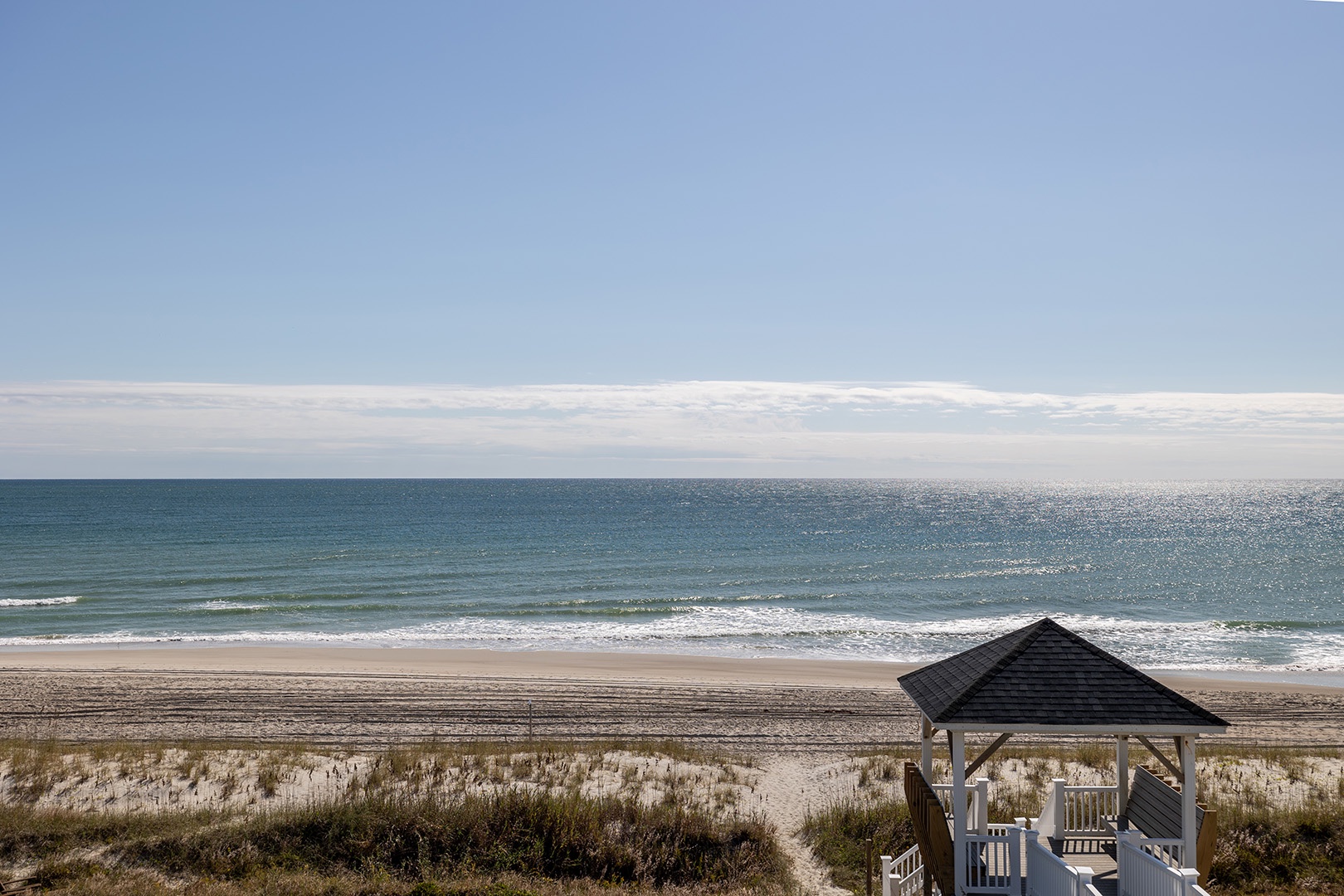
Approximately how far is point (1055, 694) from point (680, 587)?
36.9 meters

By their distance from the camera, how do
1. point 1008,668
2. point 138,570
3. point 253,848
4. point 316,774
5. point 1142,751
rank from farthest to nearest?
point 138,570 < point 1142,751 < point 316,774 < point 253,848 < point 1008,668

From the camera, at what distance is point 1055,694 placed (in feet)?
31.8

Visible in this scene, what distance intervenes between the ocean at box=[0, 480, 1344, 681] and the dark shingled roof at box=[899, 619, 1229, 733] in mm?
20813

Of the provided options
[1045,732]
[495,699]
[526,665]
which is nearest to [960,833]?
[1045,732]

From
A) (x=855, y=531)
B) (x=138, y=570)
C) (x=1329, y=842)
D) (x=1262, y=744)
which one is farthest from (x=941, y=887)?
(x=855, y=531)

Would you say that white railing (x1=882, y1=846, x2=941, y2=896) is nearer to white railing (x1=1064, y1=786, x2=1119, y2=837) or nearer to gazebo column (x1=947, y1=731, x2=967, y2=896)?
gazebo column (x1=947, y1=731, x2=967, y2=896)

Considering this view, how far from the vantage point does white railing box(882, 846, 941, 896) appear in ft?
31.9

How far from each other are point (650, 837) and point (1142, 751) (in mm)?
11600

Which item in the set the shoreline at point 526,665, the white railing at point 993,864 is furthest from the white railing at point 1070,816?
the shoreline at point 526,665

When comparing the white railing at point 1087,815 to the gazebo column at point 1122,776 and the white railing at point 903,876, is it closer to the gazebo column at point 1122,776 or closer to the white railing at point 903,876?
the gazebo column at point 1122,776

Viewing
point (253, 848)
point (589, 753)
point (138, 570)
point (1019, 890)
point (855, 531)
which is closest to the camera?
point (1019, 890)

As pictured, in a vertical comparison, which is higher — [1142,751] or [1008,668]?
[1008,668]

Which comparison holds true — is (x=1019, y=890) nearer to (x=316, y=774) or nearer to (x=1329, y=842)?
(x=1329, y=842)

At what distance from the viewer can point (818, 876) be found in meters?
11.7
